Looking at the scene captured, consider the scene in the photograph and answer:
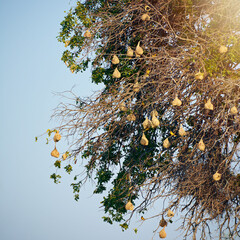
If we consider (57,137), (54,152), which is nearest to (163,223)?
(54,152)

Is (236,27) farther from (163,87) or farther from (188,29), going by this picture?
(163,87)

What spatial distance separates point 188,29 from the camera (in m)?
7.32

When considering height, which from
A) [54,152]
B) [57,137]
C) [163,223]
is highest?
[57,137]

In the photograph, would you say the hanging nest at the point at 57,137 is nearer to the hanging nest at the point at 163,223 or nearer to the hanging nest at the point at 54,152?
the hanging nest at the point at 54,152

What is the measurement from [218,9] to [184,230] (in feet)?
13.0

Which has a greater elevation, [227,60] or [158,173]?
[227,60]

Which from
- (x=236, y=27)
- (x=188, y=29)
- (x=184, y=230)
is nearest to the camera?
(x=184, y=230)

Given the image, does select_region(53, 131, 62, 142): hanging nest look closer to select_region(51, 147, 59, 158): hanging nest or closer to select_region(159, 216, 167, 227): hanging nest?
select_region(51, 147, 59, 158): hanging nest

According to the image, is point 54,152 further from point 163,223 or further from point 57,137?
point 163,223

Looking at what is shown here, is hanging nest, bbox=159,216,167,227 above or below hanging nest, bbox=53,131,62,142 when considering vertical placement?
below

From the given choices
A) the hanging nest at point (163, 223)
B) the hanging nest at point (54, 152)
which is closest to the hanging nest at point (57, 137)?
→ the hanging nest at point (54, 152)

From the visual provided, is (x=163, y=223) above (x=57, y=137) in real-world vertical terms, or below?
below

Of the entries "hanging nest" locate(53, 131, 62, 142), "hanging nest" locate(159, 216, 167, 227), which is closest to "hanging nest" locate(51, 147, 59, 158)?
"hanging nest" locate(53, 131, 62, 142)

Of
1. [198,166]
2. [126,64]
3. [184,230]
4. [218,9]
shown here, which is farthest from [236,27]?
[184,230]
